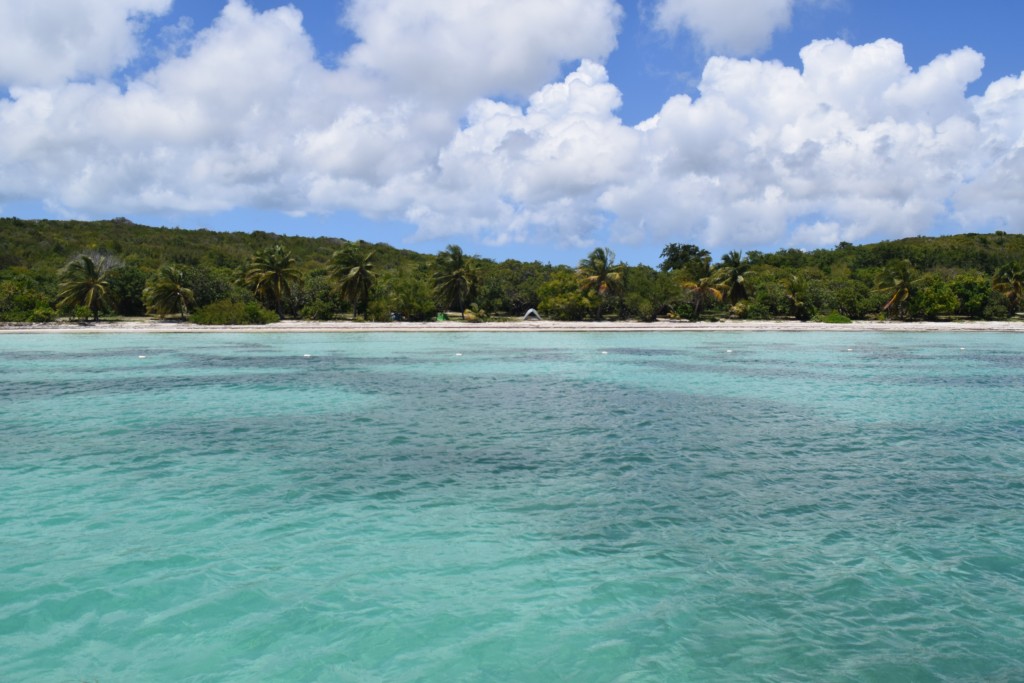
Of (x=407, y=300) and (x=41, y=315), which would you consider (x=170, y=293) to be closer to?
(x=41, y=315)

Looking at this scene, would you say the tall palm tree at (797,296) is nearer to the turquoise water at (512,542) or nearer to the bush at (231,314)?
the bush at (231,314)

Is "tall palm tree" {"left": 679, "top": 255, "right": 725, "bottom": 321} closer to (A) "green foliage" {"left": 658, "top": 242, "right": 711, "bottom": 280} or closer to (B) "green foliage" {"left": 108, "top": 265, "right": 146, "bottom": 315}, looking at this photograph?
(A) "green foliage" {"left": 658, "top": 242, "right": 711, "bottom": 280}

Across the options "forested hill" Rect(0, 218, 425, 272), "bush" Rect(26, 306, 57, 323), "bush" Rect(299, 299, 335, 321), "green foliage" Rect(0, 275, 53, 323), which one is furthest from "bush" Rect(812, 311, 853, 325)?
"green foliage" Rect(0, 275, 53, 323)

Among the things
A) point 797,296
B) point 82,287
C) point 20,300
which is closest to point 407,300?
point 82,287

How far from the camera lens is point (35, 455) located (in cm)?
1220

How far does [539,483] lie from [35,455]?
30.1 feet

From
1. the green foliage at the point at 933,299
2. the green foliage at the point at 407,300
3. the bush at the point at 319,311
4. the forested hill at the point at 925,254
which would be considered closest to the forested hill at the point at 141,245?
the bush at the point at 319,311

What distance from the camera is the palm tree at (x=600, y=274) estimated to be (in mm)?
63188

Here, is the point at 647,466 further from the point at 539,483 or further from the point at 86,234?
the point at 86,234

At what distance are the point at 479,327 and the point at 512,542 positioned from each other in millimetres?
49754

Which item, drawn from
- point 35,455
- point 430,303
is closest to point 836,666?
point 35,455

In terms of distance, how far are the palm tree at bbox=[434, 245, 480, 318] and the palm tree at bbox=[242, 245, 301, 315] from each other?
509 inches

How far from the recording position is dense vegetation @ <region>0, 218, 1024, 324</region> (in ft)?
186

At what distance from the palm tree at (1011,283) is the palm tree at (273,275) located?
66.4 metres
